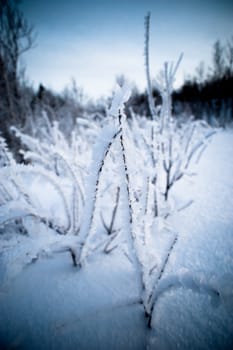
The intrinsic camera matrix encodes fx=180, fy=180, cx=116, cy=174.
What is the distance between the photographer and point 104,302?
2.41 feet

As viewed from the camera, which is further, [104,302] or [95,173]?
[104,302]

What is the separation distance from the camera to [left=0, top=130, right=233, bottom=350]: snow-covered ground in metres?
0.60

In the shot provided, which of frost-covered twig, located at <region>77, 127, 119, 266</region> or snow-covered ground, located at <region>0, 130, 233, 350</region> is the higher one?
frost-covered twig, located at <region>77, 127, 119, 266</region>

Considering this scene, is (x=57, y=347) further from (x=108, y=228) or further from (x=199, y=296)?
(x=108, y=228)

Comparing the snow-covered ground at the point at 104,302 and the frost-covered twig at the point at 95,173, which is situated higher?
the frost-covered twig at the point at 95,173

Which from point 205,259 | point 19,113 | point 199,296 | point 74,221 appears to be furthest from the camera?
point 19,113

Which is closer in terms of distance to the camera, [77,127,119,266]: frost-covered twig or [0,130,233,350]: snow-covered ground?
[77,127,119,266]: frost-covered twig

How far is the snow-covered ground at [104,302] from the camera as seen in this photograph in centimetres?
60

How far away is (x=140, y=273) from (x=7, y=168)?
683 millimetres

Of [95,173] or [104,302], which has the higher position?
[95,173]

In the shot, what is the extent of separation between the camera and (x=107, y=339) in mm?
616

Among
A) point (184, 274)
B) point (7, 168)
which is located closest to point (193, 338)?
point (184, 274)

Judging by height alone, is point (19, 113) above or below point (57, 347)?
above

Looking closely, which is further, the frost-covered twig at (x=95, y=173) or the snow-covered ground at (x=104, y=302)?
the snow-covered ground at (x=104, y=302)
